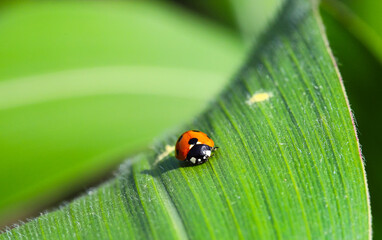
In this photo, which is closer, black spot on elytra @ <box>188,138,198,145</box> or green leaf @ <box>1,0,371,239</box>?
green leaf @ <box>1,0,371,239</box>

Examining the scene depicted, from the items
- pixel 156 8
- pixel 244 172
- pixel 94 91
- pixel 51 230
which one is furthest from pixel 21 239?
pixel 156 8

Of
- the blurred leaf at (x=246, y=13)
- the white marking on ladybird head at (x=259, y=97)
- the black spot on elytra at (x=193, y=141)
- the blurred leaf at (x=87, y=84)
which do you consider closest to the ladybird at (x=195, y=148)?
the black spot on elytra at (x=193, y=141)

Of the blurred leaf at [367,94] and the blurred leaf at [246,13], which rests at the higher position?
the blurred leaf at [246,13]

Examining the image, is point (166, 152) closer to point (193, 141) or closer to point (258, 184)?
point (193, 141)

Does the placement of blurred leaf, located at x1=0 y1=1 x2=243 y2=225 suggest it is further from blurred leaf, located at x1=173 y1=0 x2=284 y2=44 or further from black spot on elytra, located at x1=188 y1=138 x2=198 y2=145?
black spot on elytra, located at x1=188 y1=138 x2=198 y2=145

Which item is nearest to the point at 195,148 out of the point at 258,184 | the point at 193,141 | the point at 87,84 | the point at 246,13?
the point at 193,141

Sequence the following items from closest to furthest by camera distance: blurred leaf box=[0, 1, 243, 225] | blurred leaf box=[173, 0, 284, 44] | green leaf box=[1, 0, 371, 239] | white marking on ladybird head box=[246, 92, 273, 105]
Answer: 1. green leaf box=[1, 0, 371, 239]
2. white marking on ladybird head box=[246, 92, 273, 105]
3. blurred leaf box=[0, 1, 243, 225]
4. blurred leaf box=[173, 0, 284, 44]

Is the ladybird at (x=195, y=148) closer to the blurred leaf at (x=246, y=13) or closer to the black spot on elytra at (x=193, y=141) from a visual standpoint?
the black spot on elytra at (x=193, y=141)

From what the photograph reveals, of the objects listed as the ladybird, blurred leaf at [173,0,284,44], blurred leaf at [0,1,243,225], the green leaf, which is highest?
blurred leaf at [173,0,284,44]

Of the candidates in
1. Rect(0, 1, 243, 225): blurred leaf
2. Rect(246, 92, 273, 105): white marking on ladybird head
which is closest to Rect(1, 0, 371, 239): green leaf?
Rect(246, 92, 273, 105): white marking on ladybird head
